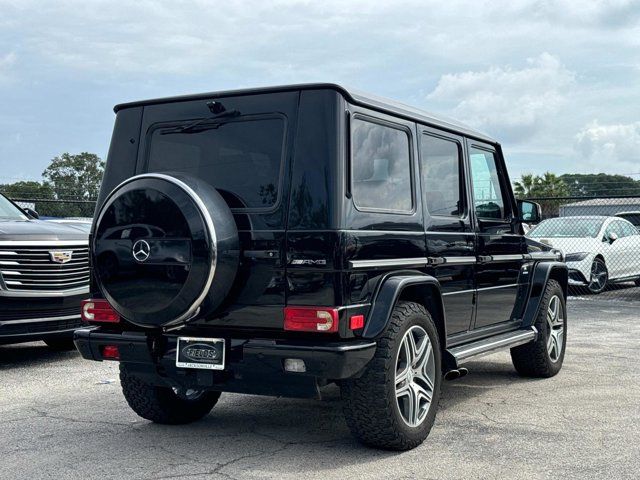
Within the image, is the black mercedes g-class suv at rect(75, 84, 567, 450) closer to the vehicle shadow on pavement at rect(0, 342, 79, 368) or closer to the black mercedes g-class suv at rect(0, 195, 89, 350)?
the black mercedes g-class suv at rect(0, 195, 89, 350)

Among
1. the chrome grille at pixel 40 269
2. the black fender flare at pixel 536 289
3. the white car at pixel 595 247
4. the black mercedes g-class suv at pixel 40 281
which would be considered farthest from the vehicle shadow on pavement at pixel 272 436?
the white car at pixel 595 247

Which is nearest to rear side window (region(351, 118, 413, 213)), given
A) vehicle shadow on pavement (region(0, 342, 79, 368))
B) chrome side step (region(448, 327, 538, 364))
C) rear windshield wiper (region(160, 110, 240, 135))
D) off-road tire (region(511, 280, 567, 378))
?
rear windshield wiper (region(160, 110, 240, 135))

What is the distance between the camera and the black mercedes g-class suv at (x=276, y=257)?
4.71 metres

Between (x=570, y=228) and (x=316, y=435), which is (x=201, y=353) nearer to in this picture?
(x=316, y=435)

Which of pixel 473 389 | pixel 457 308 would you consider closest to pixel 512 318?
pixel 473 389

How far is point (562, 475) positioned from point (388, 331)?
1.21 metres

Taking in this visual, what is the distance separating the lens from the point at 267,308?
4.83 m

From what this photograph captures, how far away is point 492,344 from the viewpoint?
621 cm

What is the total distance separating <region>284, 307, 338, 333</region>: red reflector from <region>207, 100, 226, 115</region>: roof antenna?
1336 millimetres

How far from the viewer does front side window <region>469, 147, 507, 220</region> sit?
663 cm

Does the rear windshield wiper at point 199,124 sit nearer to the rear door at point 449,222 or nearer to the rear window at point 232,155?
the rear window at point 232,155

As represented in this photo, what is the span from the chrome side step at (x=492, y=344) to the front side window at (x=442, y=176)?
0.93 meters

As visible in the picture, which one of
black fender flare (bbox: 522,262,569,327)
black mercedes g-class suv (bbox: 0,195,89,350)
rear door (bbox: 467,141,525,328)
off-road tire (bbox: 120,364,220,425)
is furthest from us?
black mercedes g-class suv (bbox: 0,195,89,350)

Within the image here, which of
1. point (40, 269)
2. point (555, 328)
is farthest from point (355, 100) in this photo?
point (40, 269)
